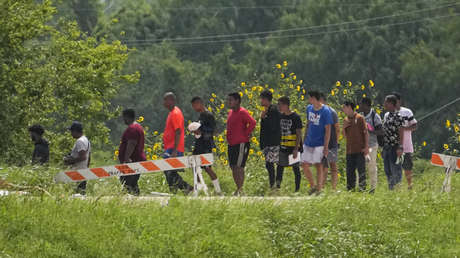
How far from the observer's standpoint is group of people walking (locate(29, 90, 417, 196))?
13.8m

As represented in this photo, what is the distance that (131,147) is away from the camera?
13430 mm

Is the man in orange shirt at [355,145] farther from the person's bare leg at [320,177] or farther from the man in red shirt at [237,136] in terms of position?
the man in red shirt at [237,136]

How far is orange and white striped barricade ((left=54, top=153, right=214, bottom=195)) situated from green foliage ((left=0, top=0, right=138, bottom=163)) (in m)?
9.13

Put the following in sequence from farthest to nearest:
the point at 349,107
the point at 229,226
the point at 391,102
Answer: the point at 391,102 < the point at 349,107 < the point at 229,226

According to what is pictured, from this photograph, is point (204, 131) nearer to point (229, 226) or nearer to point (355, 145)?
point (355, 145)

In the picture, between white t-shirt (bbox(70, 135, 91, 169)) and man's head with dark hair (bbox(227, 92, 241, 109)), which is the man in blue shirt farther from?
white t-shirt (bbox(70, 135, 91, 169))

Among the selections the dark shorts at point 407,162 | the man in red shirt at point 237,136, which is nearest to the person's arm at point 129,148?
the man in red shirt at point 237,136

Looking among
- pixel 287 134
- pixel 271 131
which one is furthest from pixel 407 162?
pixel 271 131

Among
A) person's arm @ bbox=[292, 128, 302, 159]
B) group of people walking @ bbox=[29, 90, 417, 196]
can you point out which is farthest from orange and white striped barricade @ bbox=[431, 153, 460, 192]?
person's arm @ bbox=[292, 128, 302, 159]

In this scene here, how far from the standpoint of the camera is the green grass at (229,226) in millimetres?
9727

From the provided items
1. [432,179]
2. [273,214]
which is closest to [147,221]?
[273,214]

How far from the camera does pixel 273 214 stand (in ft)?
37.6

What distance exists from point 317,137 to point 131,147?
9.01 ft

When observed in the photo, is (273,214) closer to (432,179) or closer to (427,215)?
(427,215)
